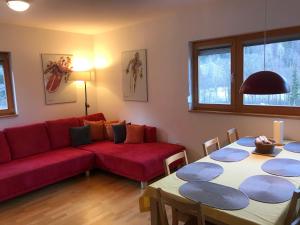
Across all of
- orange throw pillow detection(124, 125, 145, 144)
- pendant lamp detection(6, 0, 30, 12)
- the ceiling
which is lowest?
orange throw pillow detection(124, 125, 145, 144)

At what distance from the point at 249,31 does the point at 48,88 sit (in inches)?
131

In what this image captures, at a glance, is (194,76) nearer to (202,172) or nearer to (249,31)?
(249,31)

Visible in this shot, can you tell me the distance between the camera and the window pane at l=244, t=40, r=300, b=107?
2861mm

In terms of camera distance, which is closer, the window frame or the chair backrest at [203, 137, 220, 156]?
the chair backrest at [203, 137, 220, 156]

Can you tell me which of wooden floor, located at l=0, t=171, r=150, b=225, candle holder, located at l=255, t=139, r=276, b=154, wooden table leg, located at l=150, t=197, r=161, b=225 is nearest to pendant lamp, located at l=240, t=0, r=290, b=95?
candle holder, located at l=255, t=139, r=276, b=154

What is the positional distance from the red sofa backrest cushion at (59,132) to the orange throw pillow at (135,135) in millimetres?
1010

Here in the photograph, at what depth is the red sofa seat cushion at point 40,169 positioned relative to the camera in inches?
118

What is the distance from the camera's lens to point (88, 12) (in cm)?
341

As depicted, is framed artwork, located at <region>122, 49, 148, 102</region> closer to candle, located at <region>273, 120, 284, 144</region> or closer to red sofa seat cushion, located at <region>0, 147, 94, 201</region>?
red sofa seat cushion, located at <region>0, 147, 94, 201</region>

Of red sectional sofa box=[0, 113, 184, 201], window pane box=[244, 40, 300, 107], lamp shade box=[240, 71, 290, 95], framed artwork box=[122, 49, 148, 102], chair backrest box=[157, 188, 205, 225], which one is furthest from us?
framed artwork box=[122, 49, 148, 102]

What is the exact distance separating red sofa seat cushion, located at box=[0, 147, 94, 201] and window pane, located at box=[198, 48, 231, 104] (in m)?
1.99

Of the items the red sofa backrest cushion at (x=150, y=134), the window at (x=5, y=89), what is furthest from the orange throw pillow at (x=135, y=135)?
the window at (x=5, y=89)

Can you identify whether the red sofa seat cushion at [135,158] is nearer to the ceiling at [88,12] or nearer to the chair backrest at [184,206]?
the chair backrest at [184,206]

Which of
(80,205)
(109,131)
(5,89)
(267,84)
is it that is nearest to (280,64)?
(267,84)
